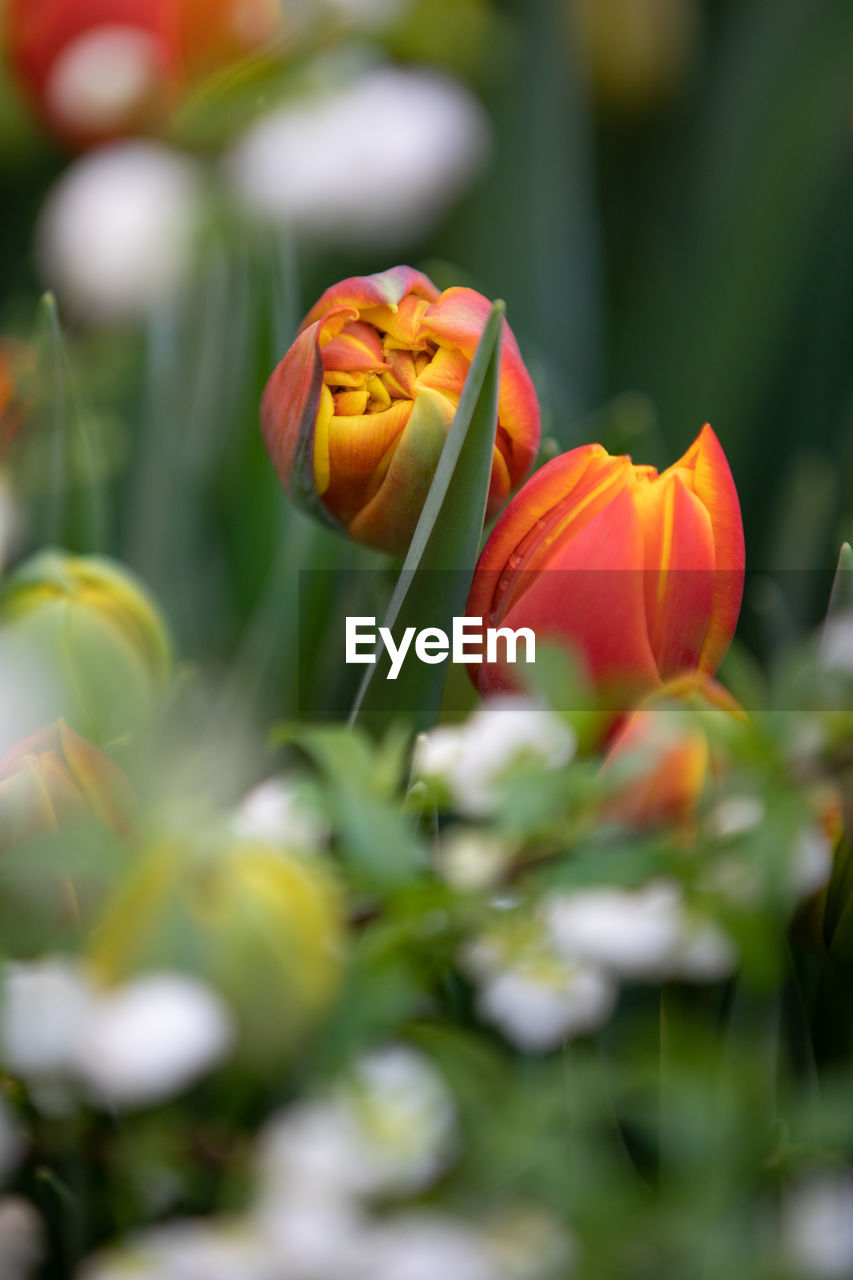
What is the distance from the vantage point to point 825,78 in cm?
67

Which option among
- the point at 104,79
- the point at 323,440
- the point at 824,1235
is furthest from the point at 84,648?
the point at 104,79

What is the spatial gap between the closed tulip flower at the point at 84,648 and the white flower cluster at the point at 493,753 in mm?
85

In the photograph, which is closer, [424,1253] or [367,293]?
[424,1253]

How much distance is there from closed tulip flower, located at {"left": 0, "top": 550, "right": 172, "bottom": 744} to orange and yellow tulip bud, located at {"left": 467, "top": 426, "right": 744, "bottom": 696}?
0.23 ft

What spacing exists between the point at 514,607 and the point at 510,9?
1.83 feet

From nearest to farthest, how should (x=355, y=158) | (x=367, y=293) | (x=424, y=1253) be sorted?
(x=424, y=1253), (x=367, y=293), (x=355, y=158)

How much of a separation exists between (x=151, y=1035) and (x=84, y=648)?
0.12m

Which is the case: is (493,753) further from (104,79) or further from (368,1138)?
(104,79)

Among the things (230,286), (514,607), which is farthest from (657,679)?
(230,286)

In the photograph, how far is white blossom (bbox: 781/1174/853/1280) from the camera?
14 centimetres

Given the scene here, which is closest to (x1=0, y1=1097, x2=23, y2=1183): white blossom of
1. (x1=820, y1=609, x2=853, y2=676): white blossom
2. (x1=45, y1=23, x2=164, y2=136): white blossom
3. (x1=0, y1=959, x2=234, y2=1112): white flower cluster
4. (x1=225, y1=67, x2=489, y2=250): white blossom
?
(x1=0, y1=959, x2=234, y2=1112): white flower cluster

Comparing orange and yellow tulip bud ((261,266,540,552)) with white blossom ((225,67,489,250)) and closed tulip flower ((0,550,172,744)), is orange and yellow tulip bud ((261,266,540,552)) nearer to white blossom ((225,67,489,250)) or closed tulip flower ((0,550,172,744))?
closed tulip flower ((0,550,172,744))

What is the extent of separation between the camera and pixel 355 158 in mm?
489

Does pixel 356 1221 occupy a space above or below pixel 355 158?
below
